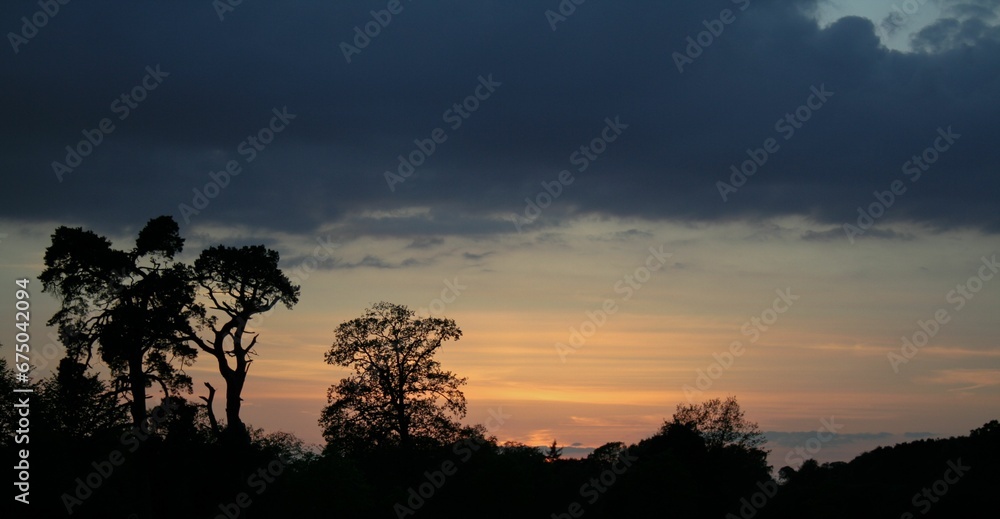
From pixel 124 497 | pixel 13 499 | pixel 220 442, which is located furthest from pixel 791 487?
pixel 13 499

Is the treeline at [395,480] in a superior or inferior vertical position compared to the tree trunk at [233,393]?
inferior

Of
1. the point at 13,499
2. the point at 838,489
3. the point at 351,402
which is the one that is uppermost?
the point at 351,402

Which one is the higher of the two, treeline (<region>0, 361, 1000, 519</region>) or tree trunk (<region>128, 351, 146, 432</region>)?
tree trunk (<region>128, 351, 146, 432</region>)

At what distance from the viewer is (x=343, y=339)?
74.4 meters

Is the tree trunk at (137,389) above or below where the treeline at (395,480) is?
above

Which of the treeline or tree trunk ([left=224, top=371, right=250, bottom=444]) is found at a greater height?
tree trunk ([left=224, top=371, right=250, bottom=444])

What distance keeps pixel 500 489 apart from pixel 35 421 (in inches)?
1406

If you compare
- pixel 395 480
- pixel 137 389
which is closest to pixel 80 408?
pixel 137 389

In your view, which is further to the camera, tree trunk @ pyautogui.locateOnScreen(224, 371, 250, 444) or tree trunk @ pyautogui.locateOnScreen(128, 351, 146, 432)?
tree trunk @ pyautogui.locateOnScreen(224, 371, 250, 444)

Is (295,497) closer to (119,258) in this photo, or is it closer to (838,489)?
(119,258)

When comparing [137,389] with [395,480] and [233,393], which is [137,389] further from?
[395,480]

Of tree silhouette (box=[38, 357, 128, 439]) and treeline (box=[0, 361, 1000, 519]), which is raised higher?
tree silhouette (box=[38, 357, 128, 439])

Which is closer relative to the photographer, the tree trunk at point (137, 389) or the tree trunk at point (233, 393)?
the tree trunk at point (137, 389)

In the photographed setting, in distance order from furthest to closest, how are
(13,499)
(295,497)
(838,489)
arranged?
(838,489) < (295,497) < (13,499)
